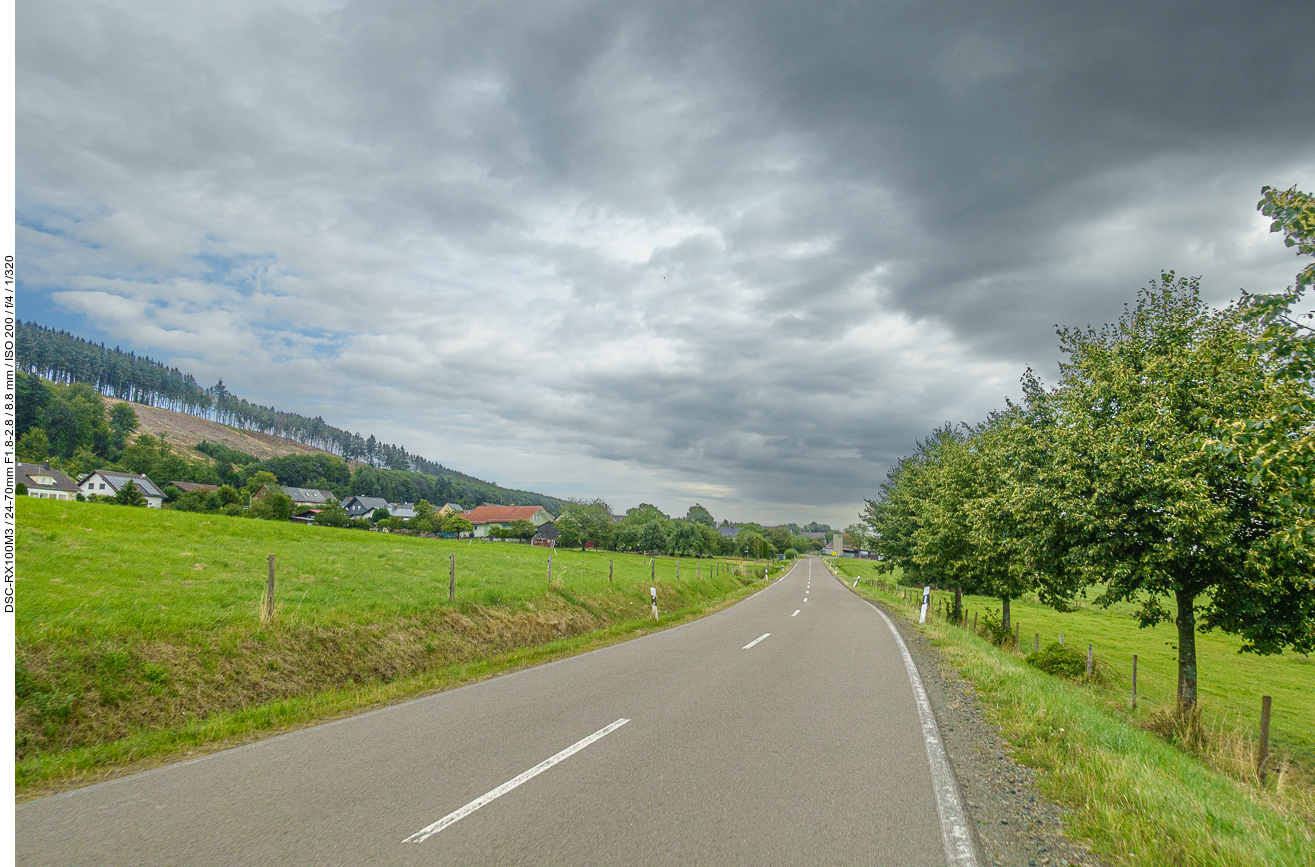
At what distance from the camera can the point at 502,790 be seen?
4.89m

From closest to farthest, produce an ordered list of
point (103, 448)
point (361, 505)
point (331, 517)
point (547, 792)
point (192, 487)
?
point (547, 792)
point (331, 517)
point (192, 487)
point (103, 448)
point (361, 505)

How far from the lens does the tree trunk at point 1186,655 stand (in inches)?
521

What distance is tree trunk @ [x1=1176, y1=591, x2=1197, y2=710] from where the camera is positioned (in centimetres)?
1324

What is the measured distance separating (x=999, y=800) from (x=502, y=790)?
14.1ft

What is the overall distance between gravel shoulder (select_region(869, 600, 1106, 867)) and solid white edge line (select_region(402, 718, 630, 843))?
3581mm

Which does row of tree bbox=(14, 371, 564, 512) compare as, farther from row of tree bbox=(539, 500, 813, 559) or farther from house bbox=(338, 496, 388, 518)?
row of tree bbox=(539, 500, 813, 559)

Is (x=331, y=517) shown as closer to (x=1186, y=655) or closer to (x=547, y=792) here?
(x=547, y=792)

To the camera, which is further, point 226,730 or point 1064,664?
point 1064,664

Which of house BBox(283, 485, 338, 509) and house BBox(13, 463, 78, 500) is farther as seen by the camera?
house BBox(283, 485, 338, 509)

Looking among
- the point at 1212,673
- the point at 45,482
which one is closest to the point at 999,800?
the point at 1212,673

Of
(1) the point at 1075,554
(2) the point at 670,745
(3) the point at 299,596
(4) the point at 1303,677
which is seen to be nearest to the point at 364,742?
(2) the point at 670,745

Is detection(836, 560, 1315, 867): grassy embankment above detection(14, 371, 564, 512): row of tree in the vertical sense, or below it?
below

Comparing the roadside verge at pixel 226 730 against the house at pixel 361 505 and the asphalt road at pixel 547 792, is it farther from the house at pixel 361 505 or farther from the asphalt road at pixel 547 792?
the house at pixel 361 505

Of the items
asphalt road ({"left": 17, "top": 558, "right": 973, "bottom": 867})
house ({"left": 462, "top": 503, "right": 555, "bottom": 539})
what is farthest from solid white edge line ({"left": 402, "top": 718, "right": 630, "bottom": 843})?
house ({"left": 462, "top": 503, "right": 555, "bottom": 539})
